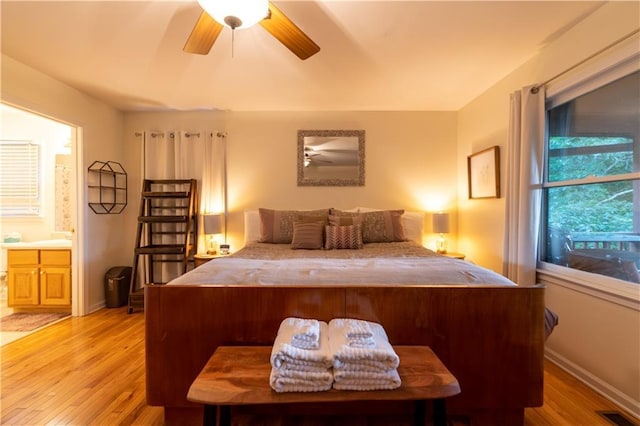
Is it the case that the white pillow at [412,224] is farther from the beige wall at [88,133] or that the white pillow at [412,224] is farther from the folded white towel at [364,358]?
the beige wall at [88,133]

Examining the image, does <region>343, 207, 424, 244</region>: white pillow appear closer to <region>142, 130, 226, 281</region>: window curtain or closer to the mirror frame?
the mirror frame

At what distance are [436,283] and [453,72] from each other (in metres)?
2.08

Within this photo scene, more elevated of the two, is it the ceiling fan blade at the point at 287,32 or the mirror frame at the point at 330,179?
the ceiling fan blade at the point at 287,32

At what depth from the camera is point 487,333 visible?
4.77ft

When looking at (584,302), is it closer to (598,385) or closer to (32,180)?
(598,385)

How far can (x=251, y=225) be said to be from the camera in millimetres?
3438

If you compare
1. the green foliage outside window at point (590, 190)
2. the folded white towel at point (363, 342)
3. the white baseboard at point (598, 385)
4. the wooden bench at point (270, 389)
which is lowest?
the white baseboard at point (598, 385)

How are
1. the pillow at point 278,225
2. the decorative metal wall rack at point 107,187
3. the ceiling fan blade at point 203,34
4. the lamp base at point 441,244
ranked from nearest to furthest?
the ceiling fan blade at point 203,34
the pillow at point 278,225
the decorative metal wall rack at point 107,187
the lamp base at point 441,244

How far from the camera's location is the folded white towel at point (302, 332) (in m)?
1.17

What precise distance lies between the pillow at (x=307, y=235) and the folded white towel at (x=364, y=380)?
5.53ft

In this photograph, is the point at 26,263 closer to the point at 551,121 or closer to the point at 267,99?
the point at 267,99

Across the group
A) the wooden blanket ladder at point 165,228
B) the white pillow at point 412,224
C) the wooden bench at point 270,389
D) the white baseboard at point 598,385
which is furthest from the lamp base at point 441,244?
the wooden blanket ladder at point 165,228

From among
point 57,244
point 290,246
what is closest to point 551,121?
point 290,246

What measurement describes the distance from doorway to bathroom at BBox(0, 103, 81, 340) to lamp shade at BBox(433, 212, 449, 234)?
4.62 m
